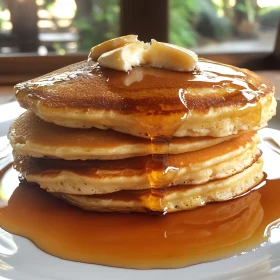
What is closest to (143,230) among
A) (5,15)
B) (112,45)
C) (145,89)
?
(145,89)

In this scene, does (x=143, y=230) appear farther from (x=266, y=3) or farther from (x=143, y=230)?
(x=266, y=3)

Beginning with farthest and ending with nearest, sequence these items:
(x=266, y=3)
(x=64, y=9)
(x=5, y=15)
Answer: (x=266, y=3), (x=64, y=9), (x=5, y=15)

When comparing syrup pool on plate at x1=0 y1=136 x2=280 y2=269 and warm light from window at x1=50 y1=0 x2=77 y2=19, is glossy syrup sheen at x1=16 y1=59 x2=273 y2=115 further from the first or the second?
warm light from window at x1=50 y1=0 x2=77 y2=19

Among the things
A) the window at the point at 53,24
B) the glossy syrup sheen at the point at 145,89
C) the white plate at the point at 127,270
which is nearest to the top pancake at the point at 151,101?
the glossy syrup sheen at the point at 145,89

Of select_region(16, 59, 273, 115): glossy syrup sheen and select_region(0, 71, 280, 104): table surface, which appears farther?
select_region(0, 71, 280, 104): table surface

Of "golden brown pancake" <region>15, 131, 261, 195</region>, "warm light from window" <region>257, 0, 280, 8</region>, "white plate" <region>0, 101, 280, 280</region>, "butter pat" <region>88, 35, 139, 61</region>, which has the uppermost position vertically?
"butter pat" <region>88, 35, 139, 61</region>

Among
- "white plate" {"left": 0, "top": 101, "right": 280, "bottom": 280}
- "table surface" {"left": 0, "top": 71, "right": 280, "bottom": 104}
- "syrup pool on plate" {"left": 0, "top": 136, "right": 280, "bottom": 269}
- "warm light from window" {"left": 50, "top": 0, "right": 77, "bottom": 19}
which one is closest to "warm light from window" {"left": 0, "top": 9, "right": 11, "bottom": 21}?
"warm light from window" {"left": 50, "top": 0, "right": 77, "bottom": 19}
